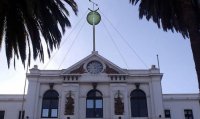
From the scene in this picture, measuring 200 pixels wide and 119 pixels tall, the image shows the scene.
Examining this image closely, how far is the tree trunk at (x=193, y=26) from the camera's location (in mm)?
12881

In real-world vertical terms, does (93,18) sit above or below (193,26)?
above

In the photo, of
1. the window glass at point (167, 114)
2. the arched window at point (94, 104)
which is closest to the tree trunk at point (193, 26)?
the arched window at point (94, 104)

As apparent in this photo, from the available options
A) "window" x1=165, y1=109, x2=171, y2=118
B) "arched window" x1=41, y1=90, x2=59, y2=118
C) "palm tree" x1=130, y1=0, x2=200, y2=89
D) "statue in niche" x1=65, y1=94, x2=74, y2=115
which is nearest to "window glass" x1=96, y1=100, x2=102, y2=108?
"statue in niche" x1=65, y1=94, x2=74, y2=115

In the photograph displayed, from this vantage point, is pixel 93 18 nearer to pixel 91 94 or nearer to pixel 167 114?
pixel 91 94

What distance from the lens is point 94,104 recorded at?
1587 inches

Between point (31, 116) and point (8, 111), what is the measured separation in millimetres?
4835

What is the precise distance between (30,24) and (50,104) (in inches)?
944

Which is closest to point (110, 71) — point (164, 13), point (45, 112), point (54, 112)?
point (54, 112)

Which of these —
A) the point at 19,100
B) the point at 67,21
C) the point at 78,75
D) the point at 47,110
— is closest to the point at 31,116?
the point at 47,110

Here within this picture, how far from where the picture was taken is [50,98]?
134 ft

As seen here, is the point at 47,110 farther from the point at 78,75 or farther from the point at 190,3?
the point at 190,3

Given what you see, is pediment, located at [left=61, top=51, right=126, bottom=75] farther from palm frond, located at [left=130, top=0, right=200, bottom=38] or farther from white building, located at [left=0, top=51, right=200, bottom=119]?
palm frond, located at [left=130, top=0, right=200, bottom=38]

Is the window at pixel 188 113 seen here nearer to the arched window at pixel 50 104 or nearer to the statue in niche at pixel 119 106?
the statue in niche at pixel 119 106

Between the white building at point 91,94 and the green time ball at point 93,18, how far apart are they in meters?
5.32
